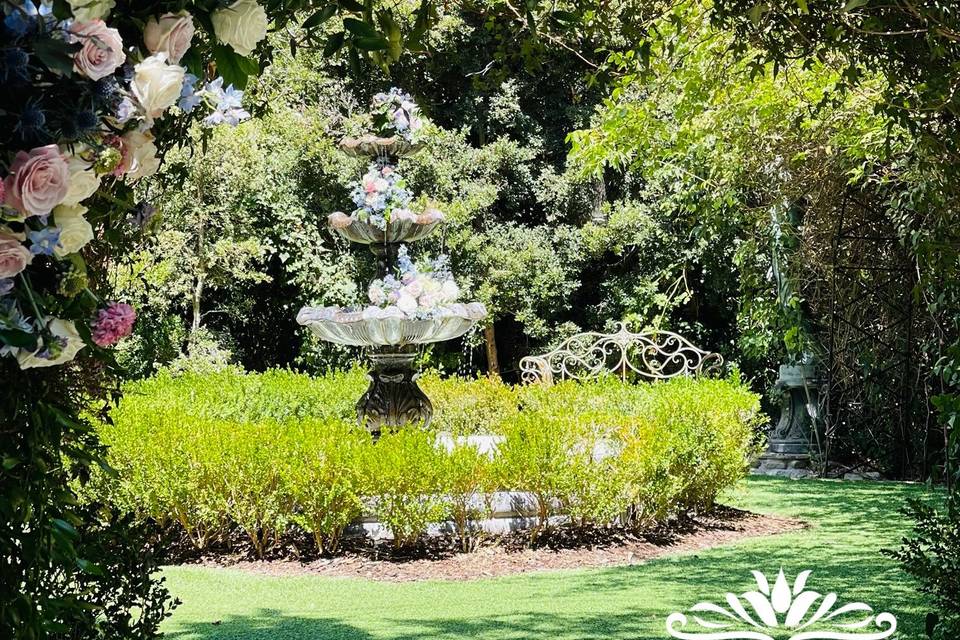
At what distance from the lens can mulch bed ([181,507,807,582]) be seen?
20.3 feet

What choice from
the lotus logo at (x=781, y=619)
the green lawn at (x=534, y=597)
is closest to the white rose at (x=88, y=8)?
the lotus logo at (x=781, y=619)

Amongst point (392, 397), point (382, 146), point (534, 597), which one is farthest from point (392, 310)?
point (534, 597)

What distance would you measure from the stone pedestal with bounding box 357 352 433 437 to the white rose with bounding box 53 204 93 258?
257 inches

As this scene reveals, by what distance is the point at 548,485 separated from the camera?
6.75m

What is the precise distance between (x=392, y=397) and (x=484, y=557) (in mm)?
1918

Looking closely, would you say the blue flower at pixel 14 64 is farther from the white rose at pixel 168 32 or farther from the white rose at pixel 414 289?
the white rose at pixel 414 289

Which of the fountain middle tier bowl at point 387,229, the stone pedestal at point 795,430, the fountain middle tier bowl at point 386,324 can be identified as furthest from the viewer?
the stone pedestal at point 795,430

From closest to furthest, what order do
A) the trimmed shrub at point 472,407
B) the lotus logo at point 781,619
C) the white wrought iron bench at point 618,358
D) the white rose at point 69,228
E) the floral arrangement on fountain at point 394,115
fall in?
the white rose at point 69,228, the floral arrangement on fountain at point 394,115, the lotus logo at point 781,619, the trimmed shrub at point 472,407, the white wrought iron bench at point 618,358

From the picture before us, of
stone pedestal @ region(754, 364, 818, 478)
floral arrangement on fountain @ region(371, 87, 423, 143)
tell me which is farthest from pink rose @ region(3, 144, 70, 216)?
stone pedestal @ region(754, 364, 818, 478)

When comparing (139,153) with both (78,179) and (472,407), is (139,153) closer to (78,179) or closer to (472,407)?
(78,179)

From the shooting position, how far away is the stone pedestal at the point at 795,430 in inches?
449

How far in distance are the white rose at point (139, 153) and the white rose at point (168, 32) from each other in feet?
0.43

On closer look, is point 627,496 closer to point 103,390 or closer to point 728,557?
point 728,557

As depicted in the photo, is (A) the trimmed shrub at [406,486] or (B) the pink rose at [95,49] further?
(A) the trimmed shrub at [406,486]
